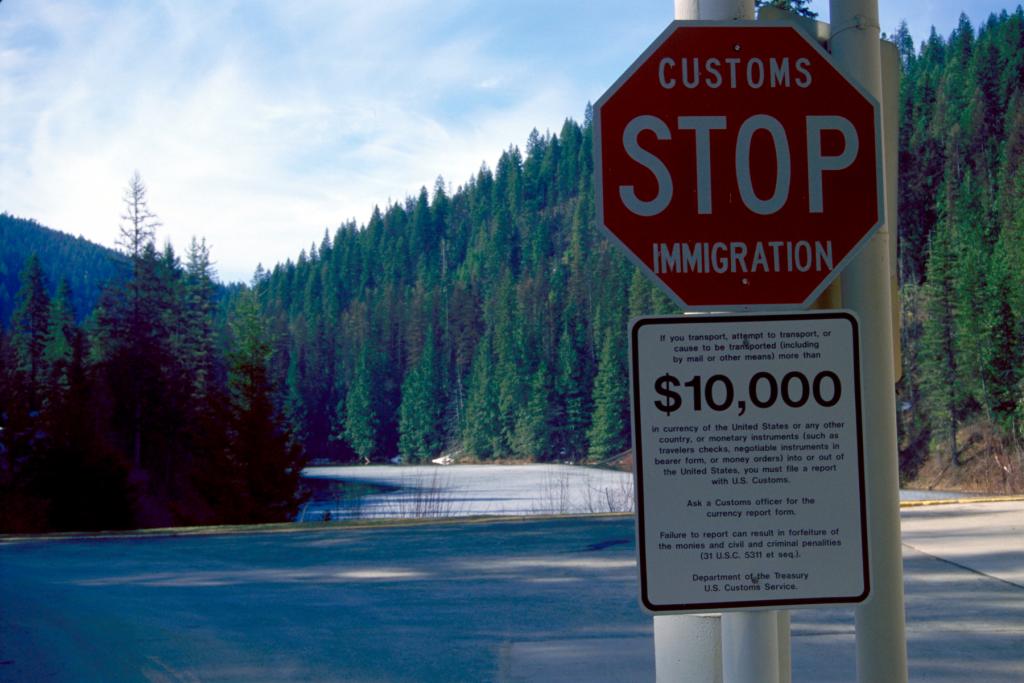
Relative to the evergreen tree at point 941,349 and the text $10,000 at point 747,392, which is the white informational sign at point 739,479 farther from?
the evergreen tree at point 941,349

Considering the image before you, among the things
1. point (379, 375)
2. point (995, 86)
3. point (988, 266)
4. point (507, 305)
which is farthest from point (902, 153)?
point (379, 375)

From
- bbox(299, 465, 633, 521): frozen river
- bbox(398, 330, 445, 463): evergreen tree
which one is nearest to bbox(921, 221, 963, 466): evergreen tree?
bbox(299, 465, 633, 521): frozen river

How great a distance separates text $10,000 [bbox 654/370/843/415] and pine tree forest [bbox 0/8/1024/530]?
30262 millimetres

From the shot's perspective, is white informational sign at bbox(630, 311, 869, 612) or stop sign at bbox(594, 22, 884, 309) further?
stop sign at bbox(594, 22, 884, 309)

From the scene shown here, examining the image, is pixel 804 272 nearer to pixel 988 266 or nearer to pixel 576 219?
pixel 988 266

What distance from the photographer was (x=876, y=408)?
102 inches

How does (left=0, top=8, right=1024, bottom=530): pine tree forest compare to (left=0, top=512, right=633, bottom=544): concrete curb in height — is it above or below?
above

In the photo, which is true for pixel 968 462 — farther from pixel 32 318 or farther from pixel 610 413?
pixel 32 318

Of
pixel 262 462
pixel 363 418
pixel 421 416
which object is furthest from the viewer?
pixel 363 418

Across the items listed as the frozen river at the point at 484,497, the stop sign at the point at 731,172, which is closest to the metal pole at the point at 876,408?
the stop sign at the point at 731,172

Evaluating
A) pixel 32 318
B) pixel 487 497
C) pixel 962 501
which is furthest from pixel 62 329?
pixel 962 501

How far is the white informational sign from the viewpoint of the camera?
1913mm

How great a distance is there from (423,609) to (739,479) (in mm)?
6139

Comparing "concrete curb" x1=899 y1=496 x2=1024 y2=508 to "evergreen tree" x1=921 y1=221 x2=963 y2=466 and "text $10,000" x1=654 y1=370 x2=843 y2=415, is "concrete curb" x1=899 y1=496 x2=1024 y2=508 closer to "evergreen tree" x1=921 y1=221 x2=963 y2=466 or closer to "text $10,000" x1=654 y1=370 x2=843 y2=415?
"text $10,000" x1=654 y1=370 x2=843 y2=415
